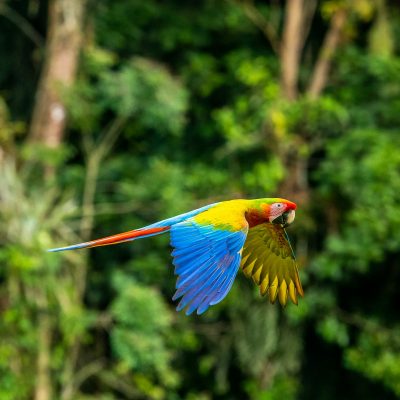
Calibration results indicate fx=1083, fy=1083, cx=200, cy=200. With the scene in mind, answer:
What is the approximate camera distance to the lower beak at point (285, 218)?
3836 millimetres

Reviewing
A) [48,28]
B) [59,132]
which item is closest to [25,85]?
[48,28]

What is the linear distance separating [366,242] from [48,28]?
353 centimetres

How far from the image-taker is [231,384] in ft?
29.2

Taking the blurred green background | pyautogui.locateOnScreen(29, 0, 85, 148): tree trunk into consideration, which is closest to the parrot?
the blurred green background

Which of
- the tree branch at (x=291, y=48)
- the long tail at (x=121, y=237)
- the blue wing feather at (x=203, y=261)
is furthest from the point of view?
the tree branch at (x=291, y=48)

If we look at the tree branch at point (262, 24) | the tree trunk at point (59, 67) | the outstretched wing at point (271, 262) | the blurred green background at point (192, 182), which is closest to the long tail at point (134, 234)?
the outstretched wing at point (271, 262)

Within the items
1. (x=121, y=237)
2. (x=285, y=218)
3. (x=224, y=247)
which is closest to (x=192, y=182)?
(x=285, y=218)

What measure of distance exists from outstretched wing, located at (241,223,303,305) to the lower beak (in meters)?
0.13

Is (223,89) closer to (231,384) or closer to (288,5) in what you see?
(288,5)

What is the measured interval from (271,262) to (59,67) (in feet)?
15.2

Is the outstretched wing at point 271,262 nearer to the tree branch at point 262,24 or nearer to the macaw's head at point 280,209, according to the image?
the macaw's head at point 280,209

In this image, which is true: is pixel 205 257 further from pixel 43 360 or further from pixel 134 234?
pixel 43 360

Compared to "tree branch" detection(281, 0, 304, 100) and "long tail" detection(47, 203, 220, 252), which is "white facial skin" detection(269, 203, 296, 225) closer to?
"long tail" detection(47, 203, 220, 252)

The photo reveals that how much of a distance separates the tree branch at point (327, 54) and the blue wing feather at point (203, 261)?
524 centimetres
